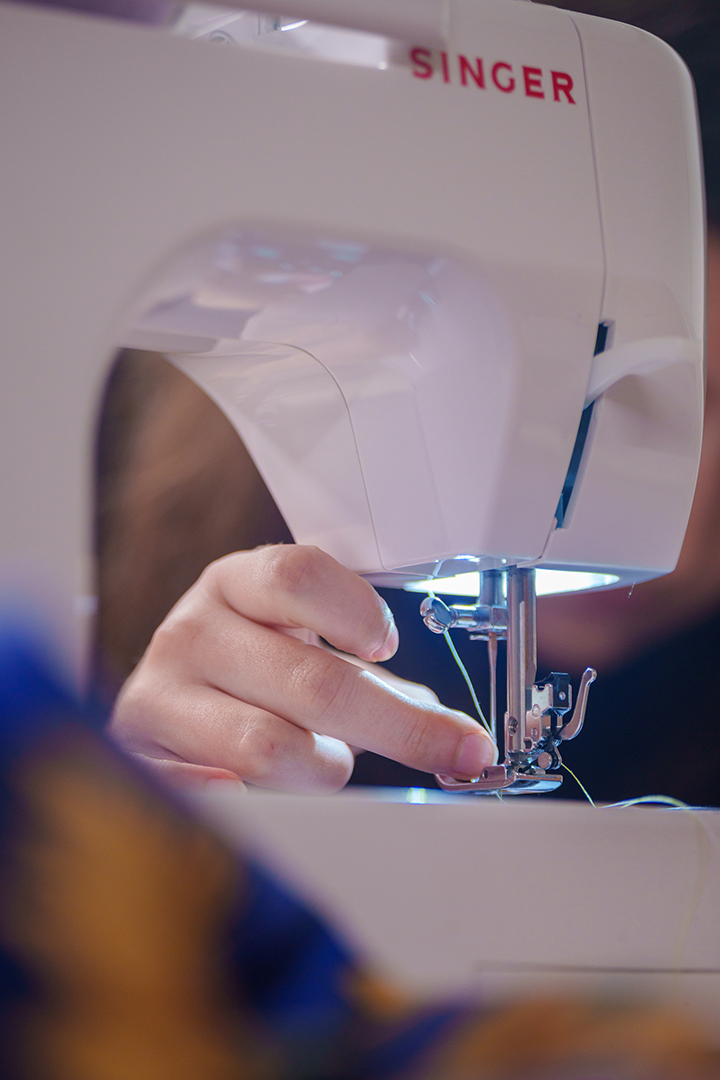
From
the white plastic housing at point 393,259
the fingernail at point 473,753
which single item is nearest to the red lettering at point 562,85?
the white plastic housing at point 393,259

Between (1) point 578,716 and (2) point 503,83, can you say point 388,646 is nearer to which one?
(1) point 578,716

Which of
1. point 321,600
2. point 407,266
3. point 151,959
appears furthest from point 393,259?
point 151,959

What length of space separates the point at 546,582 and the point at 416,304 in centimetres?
25

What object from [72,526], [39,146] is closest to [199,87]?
[39,146]

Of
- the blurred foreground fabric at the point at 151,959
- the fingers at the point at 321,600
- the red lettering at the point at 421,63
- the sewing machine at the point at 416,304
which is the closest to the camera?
the blurred foreground fabric at the point at 151,959

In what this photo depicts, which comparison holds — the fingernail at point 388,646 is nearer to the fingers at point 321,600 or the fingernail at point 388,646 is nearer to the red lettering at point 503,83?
the fingers at point 321,600

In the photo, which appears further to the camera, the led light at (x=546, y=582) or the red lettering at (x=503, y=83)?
the led light at (x=546, y=582)

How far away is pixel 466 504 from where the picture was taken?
64 cm

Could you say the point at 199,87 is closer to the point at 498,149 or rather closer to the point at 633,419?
the point at 498,149

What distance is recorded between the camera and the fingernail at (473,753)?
0.61 meters

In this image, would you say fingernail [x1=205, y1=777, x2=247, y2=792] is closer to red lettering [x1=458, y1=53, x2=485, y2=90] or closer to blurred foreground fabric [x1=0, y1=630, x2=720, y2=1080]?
blurred foreground fabric [x1=0, y1=630, x2=720, y2=1080]

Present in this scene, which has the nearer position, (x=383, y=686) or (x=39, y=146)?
(x=39, y=146)

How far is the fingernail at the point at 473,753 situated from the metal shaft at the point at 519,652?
3cm

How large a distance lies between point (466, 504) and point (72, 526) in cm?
28
